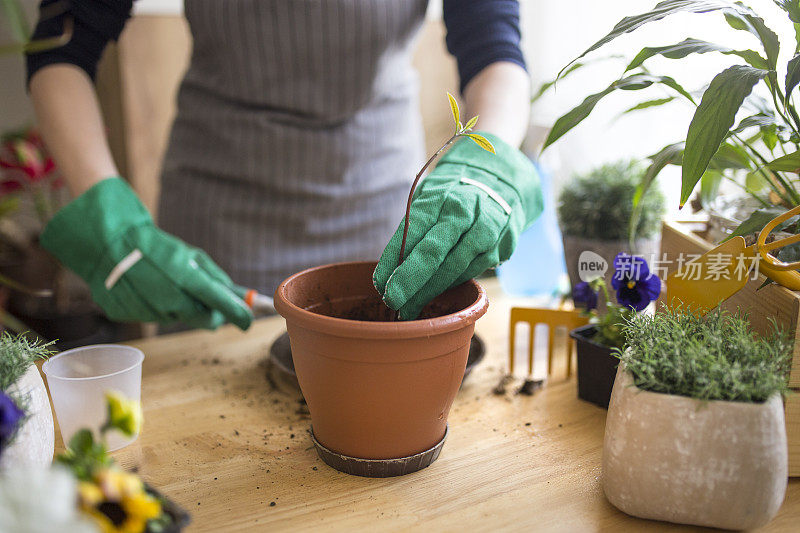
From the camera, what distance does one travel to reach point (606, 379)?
0.69 meters

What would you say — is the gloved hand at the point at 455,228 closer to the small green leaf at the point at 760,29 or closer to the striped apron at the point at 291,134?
the small green leaf at the point at 760,29

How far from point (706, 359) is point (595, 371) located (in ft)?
0.71

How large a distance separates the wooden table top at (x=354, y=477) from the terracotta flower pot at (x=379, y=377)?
0.10 ft

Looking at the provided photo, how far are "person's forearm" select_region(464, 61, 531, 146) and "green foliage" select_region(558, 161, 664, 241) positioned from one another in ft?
0.48

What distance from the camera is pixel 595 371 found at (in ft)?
2.30

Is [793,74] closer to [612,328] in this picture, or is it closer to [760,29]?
[760,29]

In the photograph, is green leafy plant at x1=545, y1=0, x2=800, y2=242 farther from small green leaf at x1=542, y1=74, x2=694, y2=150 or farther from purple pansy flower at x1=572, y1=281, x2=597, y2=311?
purple pansy flower at x1=572, y1=281, x2=597, y2=311

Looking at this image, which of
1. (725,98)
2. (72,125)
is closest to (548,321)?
(725,98)

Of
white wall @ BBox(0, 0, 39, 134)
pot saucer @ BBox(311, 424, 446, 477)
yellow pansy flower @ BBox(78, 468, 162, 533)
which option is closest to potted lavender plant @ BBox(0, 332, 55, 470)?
yellow pansy flower @ BBox(78, 468, 162, 533)

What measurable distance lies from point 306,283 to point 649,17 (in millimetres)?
403

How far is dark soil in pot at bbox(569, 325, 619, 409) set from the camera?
0.68 meters

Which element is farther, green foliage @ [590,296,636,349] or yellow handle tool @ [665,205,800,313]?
green foliage @ [590,296,636,349]

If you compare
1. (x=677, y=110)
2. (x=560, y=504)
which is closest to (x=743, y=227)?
(x=560, y=504)

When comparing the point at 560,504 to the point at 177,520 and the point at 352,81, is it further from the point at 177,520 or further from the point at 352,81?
the point at 352,81
